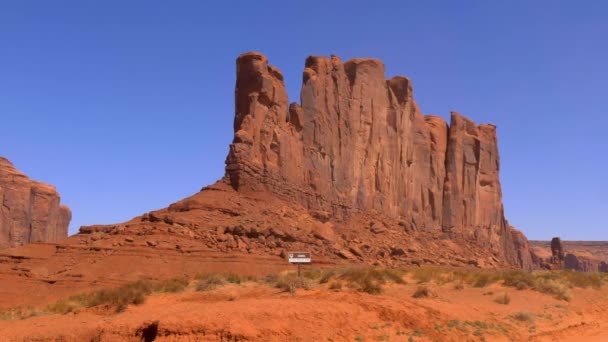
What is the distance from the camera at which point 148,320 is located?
14680mm

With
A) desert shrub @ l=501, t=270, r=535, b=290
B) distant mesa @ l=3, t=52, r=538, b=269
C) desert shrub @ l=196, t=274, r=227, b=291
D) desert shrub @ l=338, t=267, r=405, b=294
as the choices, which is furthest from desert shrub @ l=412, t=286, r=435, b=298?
distant mesa @ l=3, t=52, r=538, b=269

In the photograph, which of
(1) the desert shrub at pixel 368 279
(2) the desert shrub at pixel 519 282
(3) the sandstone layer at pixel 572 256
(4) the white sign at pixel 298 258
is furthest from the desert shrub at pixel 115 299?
(3) the sandstone layer at pixel 572 256

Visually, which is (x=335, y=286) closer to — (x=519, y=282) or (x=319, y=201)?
(x=519, y=282)

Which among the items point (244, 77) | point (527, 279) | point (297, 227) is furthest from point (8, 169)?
point (527, 279)

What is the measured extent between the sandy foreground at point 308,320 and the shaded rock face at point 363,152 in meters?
22.3

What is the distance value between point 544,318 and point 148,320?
40.2 ft

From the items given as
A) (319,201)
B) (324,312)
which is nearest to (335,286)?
(324,312)

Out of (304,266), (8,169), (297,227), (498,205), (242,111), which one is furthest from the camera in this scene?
(8,169)

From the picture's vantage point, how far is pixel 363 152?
52625mm

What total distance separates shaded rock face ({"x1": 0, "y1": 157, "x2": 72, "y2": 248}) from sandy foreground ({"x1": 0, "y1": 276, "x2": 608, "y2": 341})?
5812cm

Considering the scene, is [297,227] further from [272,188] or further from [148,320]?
[148,320]

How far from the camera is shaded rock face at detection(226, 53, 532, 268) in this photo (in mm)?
43219

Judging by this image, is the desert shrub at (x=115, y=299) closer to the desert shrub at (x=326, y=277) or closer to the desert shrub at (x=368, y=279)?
the desert shrub at (x=326, y=277)

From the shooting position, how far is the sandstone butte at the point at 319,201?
32.1m
